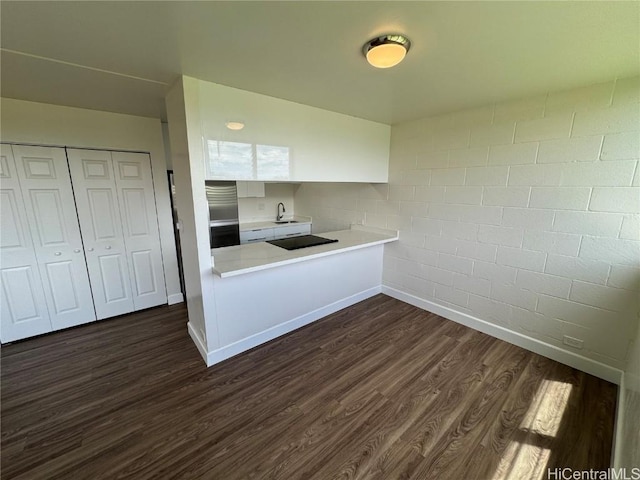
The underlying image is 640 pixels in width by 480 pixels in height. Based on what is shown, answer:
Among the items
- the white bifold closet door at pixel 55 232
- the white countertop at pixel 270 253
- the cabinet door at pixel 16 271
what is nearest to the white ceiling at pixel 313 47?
the white bifold closet door at pixel 55 232

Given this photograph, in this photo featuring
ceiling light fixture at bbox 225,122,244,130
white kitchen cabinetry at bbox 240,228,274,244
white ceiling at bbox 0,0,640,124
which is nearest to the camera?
white ceiling at bbox 0,0,640,124

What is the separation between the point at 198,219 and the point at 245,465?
5.29 ft

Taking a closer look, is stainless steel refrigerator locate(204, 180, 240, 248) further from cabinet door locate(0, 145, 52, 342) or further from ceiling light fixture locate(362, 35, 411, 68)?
ceiling light fixture locate(362, 35, 411, 68)

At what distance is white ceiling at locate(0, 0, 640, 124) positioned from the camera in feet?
3.67

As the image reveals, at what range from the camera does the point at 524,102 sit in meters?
2.18

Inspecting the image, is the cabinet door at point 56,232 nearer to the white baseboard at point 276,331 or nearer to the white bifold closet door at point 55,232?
the white bifold closet door at point 55,232

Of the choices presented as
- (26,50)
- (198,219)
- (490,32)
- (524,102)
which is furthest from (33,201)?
(524,102)

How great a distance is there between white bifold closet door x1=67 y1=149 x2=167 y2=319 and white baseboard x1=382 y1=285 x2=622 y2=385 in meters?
3.24

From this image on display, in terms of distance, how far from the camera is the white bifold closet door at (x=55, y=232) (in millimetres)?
2416

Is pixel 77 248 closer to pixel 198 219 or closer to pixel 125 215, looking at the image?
pixel 125 215

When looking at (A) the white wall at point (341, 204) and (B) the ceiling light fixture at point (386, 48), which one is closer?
(B) the ceiling light fixture at point (386, 48)

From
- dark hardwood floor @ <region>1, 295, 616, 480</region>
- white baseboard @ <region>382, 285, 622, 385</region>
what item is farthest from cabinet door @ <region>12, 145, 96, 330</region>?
white baseboard @ <region>382, 285, 622, 385</region>

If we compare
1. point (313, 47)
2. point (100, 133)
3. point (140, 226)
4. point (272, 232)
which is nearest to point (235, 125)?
point (313, 47)

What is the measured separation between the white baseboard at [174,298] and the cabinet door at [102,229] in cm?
41
